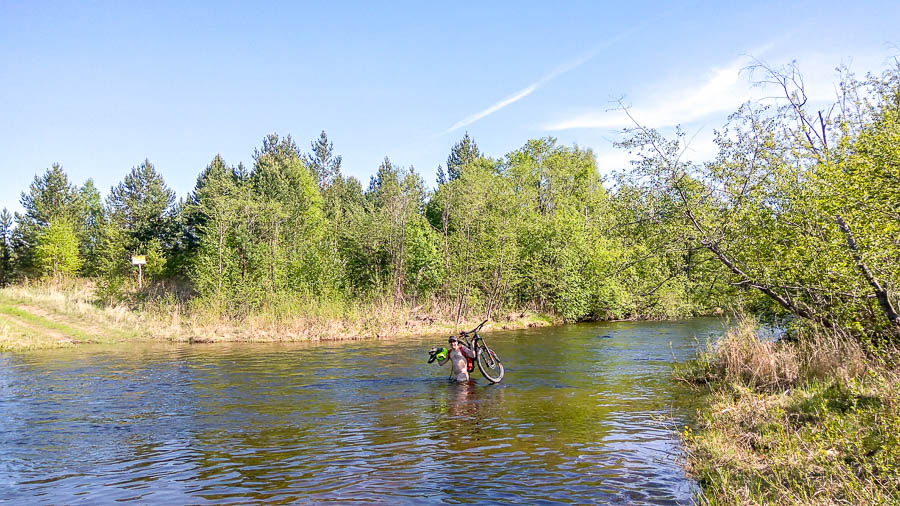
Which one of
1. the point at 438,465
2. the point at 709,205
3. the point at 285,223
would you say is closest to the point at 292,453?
the point at 438,465

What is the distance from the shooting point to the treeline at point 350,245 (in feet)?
121

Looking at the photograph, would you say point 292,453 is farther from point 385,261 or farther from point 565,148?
point 565,148

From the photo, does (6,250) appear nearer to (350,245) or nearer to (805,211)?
(350,245)

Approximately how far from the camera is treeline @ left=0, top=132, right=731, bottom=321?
3681 centimetres

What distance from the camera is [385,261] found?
39.8 m

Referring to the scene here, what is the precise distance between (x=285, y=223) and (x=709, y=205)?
112 ft

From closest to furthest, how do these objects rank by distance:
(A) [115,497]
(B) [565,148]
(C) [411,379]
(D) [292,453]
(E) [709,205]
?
(A) [115,497]
(D) [292,453]
(E) [709,205]
(C) [411,379]
(B) [565,148]

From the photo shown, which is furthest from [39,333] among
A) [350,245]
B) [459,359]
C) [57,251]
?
[57,251]

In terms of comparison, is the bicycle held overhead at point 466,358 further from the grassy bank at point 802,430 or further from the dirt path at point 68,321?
the dirt path at point 68,321

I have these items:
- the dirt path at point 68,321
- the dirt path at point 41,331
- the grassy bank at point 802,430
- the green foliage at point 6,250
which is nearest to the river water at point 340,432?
the grassy bank at point 802,430

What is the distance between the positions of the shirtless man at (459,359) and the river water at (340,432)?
1.23 ft

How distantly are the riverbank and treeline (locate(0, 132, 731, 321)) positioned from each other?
4.88ft

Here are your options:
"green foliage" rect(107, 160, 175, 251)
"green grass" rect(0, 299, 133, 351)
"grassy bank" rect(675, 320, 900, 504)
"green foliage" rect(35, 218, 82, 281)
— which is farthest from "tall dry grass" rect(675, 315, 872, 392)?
"green foliage" rect(35, 218, 82, 281)

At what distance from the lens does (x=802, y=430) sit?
26.7 ft
